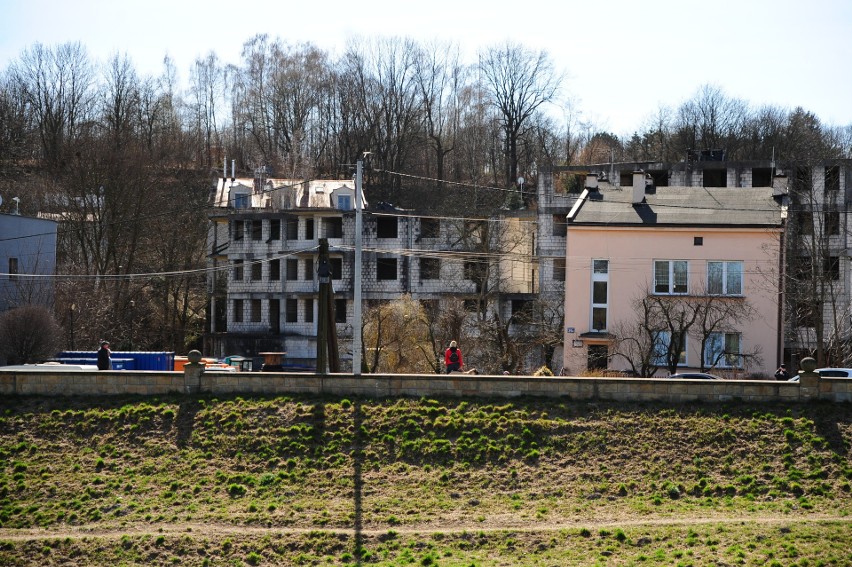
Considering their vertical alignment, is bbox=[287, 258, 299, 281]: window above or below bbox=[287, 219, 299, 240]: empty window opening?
below

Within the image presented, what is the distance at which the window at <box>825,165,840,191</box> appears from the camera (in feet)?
174

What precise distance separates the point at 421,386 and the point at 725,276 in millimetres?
17246

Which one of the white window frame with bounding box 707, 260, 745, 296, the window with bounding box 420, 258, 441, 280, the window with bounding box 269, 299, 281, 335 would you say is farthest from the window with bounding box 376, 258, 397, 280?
the white window frame with bounding box 707, 260, 745, 296

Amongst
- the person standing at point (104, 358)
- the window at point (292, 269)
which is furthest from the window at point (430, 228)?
the person standing at point (104, 358)

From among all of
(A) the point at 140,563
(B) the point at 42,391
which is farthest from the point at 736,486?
(B) the point at 42,391

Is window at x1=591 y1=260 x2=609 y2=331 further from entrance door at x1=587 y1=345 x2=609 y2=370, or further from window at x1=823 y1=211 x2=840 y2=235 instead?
window at x1=823 y1=211 x2=840 y2=235

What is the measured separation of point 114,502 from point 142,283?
3947 centimetres

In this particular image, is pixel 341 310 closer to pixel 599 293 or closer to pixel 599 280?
pixel 599 293

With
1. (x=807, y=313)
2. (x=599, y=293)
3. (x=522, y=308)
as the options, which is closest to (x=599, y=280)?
(x=599, y=293)

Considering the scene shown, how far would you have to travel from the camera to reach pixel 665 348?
3894 cm

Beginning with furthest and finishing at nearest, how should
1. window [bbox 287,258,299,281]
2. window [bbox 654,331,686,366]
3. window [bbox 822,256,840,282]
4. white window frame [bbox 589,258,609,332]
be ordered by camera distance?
window [bbox 287,258,299,281] < window [bbox 822,256,840,282] < white window frame [bbox 589,258,609,332] < window [bbox 654,331,686,366]

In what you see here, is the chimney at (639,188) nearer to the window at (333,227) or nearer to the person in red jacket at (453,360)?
the person in red jacket at (453,360)

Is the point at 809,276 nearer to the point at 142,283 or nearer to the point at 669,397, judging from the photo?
the point at 669,397

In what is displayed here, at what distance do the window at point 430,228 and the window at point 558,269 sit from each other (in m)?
7.94
